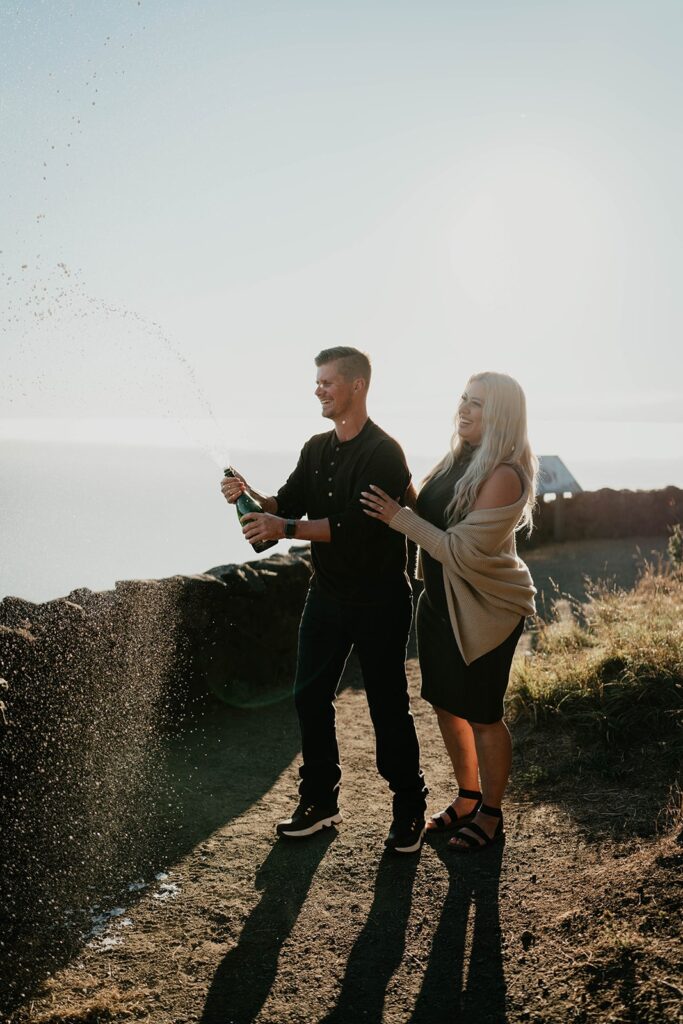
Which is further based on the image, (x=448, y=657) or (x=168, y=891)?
(x=448, y=657)

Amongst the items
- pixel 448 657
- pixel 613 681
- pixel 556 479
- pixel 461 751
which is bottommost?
pixel 461 751

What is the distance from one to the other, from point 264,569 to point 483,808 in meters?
3.67

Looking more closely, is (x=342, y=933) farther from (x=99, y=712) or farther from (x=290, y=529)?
(x=99, y=712)

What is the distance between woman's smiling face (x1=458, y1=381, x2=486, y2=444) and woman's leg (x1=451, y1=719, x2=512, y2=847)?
140 centimetres

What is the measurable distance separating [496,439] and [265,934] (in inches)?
93.7

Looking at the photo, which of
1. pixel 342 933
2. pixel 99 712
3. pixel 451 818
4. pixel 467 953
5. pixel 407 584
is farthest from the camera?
pixel 99 712

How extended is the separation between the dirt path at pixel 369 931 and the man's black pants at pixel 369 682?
1.29 feet

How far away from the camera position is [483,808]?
4191 mm

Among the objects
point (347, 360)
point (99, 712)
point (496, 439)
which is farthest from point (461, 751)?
point (99, 712)

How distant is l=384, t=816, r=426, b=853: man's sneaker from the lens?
412 cm

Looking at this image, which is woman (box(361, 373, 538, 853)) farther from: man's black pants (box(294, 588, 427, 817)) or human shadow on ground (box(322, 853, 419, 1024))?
human shadow on ground (box(322, 853, 419, 1024))

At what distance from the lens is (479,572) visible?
3.90 metres

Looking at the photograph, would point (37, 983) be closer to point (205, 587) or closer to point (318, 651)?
point (318, 651)

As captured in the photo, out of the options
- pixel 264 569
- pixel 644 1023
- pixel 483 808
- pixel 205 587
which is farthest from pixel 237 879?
pixel 264 569
